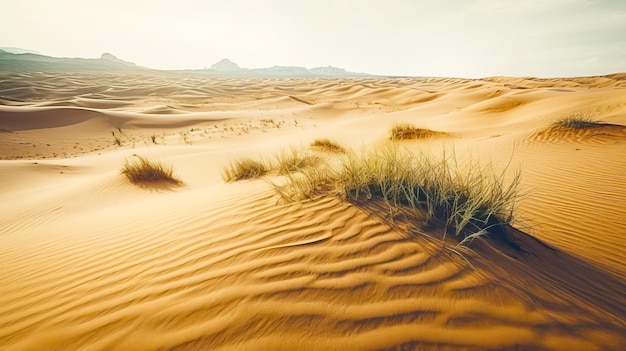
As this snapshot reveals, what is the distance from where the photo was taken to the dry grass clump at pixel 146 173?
6.30 metres

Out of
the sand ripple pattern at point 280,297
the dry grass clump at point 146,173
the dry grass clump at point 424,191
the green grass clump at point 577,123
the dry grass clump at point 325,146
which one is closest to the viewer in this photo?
the sand ripple pattern at point 280,297

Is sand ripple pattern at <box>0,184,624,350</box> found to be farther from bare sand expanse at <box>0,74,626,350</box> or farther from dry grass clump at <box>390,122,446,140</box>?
dry grass clump at <box>390,122,446,140</box>

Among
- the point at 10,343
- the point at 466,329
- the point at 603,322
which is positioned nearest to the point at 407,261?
the point at 466,329

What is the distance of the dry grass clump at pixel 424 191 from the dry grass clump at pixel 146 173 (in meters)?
4.41

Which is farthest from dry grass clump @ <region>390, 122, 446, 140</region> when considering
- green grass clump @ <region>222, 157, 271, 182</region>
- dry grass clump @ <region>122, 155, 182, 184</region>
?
dry grass clump @ <region>122, 155, 182, 184</region>

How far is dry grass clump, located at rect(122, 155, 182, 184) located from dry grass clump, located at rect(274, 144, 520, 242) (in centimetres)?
441

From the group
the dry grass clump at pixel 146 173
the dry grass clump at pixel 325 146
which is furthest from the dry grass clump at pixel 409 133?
the dry grass clump at pixel 146 173

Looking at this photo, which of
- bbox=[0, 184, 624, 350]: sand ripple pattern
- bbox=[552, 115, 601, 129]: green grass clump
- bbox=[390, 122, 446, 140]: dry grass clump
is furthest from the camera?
bbox=[390, 122, 446, 140]: dry grass clump

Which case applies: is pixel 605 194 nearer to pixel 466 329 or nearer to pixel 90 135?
pixel 466 329

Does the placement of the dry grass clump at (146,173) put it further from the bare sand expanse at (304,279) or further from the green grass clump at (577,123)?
the green grass clump at (577,123)

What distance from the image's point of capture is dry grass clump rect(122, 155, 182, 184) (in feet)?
20.7

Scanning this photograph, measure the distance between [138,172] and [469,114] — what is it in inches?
647

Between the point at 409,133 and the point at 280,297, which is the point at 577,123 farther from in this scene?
the point at 280,297

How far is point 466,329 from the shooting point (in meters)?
1.59
